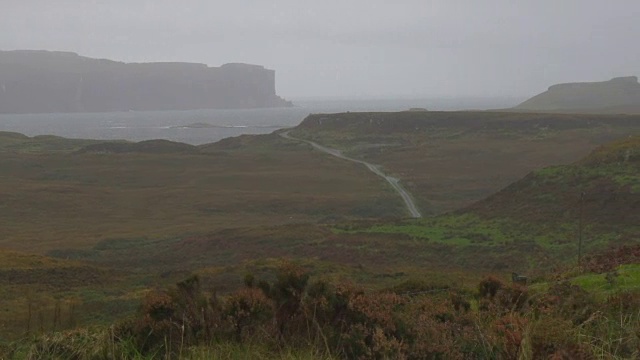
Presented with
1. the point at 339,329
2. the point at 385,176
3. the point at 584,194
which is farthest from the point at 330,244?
the point at 385,176

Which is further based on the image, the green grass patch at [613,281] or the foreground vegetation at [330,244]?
the green grass patch at [613,281]

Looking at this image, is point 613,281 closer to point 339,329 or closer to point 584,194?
point 339,329

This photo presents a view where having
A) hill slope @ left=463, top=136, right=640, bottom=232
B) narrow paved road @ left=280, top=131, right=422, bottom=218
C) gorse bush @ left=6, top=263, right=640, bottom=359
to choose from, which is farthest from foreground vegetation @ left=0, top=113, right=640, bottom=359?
narrow paved road @ left=280, top=131, right=422, bottom=218

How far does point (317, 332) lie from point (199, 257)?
85.2 ft

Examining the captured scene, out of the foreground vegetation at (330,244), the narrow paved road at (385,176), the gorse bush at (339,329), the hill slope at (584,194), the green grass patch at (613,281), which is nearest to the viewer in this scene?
the gorse bush at (339,329)

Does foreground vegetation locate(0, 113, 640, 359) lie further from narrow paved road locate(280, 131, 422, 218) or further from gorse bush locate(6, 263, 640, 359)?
narrow paved road locate(280, 131, 422, 218)

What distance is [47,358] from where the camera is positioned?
6.10 meters

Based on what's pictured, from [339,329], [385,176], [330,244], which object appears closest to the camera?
[339,329]

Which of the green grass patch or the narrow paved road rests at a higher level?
the green grass patch

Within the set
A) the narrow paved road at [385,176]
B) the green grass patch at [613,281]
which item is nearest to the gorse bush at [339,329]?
the green grass patch at [613,281]

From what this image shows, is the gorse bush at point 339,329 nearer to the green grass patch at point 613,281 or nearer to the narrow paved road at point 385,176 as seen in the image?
the green grass patch at point 613,281

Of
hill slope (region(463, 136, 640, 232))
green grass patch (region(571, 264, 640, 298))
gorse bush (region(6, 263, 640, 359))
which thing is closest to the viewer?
gorse bush (region(6, 263, 640, 359))

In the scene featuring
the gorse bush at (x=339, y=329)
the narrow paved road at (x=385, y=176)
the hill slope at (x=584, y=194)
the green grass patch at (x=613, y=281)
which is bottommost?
the narrow paved road at (x=385, y=176)

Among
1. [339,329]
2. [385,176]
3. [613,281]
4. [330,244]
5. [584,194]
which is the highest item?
[339,329]
